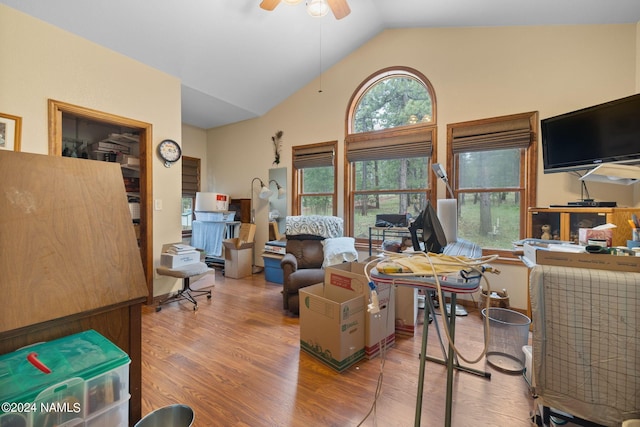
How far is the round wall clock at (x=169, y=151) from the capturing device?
3.22m

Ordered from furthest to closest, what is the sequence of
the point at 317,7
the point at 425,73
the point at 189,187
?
the point at 189,187 < the point at 425,73 < the point at 317,7

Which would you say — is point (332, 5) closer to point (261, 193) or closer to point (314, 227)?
point (314, 227)

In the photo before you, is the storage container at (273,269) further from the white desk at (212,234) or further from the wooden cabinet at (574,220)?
the wooden cabinet at (574,220)

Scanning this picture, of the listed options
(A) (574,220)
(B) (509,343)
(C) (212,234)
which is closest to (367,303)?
(B) (509,343)

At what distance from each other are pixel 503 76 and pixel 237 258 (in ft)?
13.7

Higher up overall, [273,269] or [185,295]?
[273,269]

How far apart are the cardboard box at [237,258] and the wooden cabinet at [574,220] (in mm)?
3716

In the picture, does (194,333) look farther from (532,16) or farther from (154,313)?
(532,16)

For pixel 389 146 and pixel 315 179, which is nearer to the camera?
pixel 389 146

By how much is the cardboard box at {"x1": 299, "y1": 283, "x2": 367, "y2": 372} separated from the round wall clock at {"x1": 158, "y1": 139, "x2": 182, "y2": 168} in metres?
2.36

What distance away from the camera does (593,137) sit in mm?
2197

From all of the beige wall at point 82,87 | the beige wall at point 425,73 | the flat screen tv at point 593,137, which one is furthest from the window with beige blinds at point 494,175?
the beige wall at point 82,87

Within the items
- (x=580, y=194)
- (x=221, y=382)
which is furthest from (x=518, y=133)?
(x=221, y=382)

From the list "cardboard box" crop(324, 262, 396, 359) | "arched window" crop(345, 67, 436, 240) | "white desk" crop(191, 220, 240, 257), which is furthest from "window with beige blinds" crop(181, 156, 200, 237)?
"cardboard box" crop(324, 262, 396, 359)
